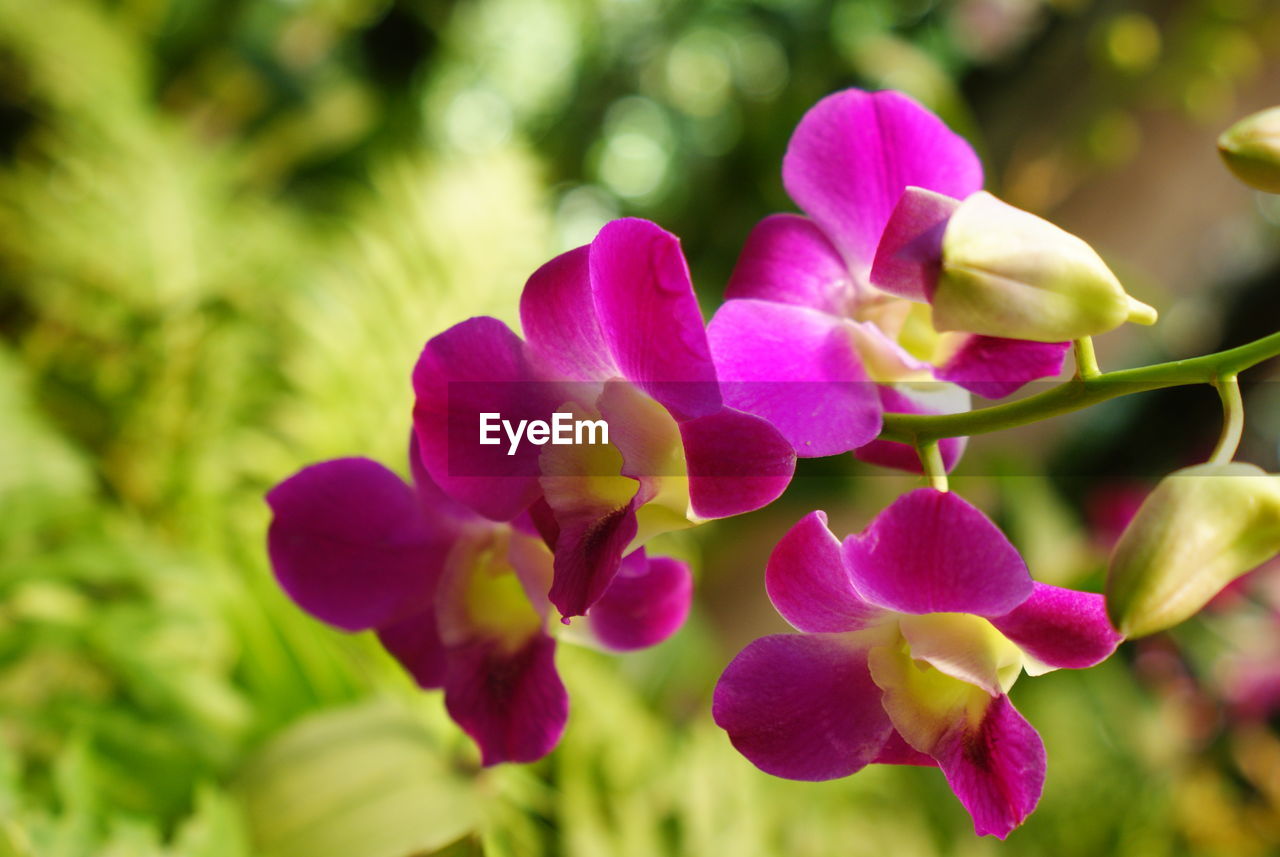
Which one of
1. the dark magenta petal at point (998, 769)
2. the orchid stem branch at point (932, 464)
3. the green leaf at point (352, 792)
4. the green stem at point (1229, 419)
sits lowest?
the green leaf at point (352, 792)

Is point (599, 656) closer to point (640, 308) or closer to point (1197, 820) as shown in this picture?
point (640, 308)

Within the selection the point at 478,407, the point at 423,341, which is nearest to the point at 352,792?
the point at 478,407

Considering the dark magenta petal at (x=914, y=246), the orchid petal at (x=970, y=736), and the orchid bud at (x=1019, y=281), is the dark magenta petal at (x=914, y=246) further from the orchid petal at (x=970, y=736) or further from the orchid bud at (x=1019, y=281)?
the orchid petal at (x=970, y=736)

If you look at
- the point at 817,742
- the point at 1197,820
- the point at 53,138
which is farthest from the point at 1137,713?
the point at 53,138

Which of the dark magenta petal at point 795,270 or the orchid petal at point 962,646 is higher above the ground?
the dark magenta petal at point 795,270

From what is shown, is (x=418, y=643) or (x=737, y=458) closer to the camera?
(x=737, y=458)

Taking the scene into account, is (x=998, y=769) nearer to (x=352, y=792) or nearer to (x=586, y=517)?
(x=586, y=517)

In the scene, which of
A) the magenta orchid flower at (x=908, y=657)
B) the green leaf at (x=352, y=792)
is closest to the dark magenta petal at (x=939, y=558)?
the magenta orchid flower at (x=908, y=657)
